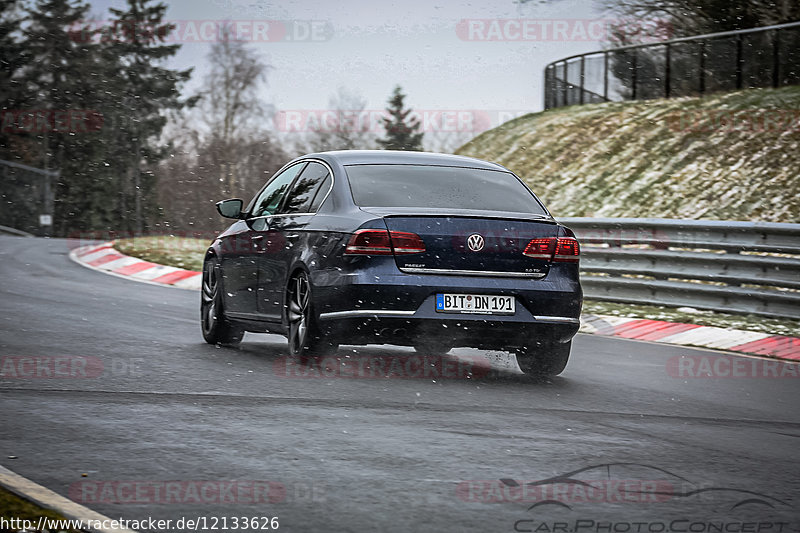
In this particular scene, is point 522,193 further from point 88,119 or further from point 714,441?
point 88,119

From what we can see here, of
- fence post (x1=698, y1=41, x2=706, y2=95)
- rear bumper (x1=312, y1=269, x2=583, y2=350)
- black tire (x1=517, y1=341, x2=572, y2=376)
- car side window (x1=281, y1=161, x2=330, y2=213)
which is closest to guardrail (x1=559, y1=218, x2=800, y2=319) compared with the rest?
black tire (x1=517, y1=341, x2=572, y2=376)

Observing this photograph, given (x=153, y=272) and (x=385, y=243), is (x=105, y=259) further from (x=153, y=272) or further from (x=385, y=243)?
(x=385, y=243)

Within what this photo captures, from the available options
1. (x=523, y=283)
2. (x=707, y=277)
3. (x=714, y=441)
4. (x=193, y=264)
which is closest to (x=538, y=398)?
(x=523, y=283)

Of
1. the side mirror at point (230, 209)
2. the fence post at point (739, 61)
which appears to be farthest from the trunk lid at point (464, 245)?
the fence post at point (739, 61)

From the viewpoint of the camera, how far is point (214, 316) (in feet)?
34.7

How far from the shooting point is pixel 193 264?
20.5 m

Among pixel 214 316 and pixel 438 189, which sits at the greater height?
pixel 438 189

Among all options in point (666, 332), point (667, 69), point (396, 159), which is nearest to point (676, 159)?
point (667, 69)

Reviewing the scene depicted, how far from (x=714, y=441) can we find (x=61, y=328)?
637 cm

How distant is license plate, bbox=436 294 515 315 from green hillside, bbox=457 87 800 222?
12.8 m

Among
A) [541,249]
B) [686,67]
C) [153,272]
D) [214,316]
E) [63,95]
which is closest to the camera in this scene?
[541,249]

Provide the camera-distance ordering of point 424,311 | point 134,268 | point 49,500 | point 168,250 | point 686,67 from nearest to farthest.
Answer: point 49,500 → point 424,311 → point 134,268 → point 168,250 → point 686,67

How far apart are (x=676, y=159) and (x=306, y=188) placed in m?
16.5

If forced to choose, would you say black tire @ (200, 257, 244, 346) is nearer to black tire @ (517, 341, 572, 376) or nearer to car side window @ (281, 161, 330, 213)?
car side window @ (281, 161, 330, 213)
